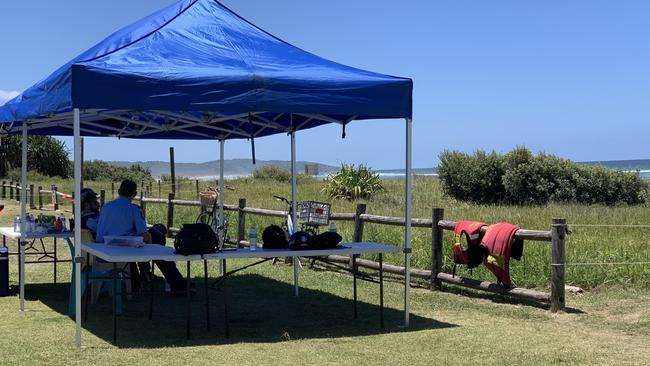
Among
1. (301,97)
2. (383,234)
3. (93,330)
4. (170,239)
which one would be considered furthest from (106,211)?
(170,239)

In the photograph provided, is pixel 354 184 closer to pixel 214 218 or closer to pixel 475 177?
pixel 475 177

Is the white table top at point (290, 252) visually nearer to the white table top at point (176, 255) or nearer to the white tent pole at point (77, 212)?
the white table top at point (176, 255)

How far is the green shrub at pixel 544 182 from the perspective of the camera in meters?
25.8

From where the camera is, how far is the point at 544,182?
25.9 m

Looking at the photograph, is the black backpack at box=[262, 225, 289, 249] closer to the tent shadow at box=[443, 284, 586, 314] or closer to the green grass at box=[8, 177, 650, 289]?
the tent shadow at box=[443, 284, 586, 314]

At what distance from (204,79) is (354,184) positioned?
21.6 m

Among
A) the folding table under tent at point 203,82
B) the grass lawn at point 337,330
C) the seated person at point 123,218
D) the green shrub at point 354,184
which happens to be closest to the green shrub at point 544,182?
the green shrub at point 354,184

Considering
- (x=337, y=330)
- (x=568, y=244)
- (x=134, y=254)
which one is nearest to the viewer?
(x=134, y=254)

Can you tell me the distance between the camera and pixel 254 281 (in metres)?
12.1

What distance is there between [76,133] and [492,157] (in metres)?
22.1

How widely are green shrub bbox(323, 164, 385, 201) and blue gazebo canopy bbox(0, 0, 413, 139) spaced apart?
752 inches

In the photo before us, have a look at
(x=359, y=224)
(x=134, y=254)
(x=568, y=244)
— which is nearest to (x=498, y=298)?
(x=568, y=244)

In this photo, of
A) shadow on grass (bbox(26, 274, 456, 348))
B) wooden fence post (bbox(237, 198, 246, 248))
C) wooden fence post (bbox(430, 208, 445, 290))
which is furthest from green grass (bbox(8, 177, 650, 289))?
shadow on grass (bbox(26, 274, 456, 348))

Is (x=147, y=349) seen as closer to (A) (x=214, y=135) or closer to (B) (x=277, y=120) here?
(B) (x=277, y=120)
